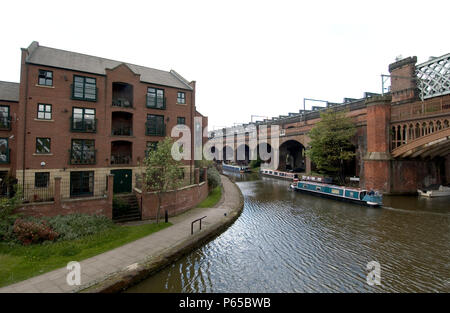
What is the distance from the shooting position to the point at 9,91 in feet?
51.1

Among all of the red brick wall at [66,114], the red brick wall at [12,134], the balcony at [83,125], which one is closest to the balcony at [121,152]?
the red brick wall at [66,114]

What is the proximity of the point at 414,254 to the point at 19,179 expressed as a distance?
67.0 ft

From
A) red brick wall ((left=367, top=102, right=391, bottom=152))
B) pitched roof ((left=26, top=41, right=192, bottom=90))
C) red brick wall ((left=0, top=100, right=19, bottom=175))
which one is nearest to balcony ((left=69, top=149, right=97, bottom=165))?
red brick wall ((left=0, top=100, right=19, bottom=175))

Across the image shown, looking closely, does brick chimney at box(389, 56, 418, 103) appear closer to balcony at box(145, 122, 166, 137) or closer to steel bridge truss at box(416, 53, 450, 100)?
steel bridge truss at box(416, 53, 450, 100)

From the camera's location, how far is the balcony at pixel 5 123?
14.6m

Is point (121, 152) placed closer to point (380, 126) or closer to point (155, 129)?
point (155, 129)

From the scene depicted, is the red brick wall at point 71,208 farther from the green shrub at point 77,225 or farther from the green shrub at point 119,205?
the green shrub at point 119,205

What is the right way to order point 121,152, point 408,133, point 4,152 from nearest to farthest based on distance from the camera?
point 4,152 → point 121,152 → point 408,133

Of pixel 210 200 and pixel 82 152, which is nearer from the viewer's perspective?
pixel 82 152

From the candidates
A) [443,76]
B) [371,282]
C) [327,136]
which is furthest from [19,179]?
[443,76]

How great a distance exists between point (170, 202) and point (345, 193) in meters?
15.2

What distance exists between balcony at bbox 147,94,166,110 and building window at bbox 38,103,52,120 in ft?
20.3

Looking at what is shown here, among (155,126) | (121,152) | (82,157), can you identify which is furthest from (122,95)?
(82,157)
